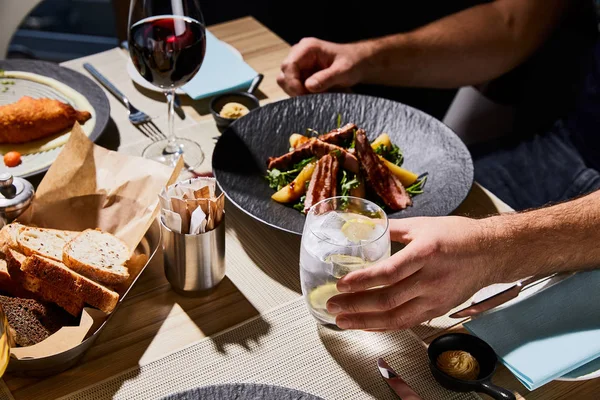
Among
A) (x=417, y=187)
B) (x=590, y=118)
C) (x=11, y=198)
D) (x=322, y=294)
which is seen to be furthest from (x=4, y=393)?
(x=590, y=118)

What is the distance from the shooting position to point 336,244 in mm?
881

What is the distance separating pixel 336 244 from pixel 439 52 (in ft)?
3.49

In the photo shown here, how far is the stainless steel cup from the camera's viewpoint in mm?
966

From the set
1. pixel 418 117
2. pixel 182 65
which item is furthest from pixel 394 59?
pixel 182 65

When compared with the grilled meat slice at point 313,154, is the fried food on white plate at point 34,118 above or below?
below

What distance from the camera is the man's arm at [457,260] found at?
91 centimetres

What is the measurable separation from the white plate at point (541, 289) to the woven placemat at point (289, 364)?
136 millimetres

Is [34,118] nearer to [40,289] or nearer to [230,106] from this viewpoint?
[230,106]

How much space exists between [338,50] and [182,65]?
52 centimetres

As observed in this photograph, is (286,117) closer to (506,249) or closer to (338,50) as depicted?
(338,50)

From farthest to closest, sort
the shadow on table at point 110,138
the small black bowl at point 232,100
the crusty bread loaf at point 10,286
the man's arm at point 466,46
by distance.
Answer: the man's arm at point 466,46 → the small black bowl at point 232,100 → the shadow on table at point 110,138 → the crusty bread loaf at point 10,286

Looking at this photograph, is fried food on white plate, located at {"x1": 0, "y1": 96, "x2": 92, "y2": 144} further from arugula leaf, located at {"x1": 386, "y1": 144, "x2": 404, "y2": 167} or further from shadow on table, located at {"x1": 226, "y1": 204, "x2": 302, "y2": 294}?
arugula leaf, located at {"x1": 386, "y1": 144, "x2": 404, "y2": 167}

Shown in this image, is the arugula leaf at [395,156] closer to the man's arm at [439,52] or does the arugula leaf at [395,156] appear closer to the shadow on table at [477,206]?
the shadow on table at [477,206]

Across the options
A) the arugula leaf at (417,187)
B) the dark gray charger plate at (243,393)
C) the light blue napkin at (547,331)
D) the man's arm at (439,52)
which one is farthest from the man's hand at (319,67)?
the dark gray charger plate at (243,393)
